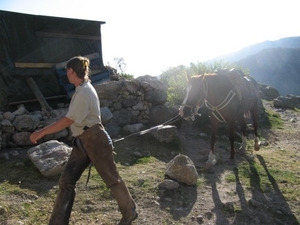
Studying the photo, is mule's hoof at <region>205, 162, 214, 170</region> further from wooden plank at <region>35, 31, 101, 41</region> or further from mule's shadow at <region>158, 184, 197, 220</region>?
wooden plank at <region>35, 31, 101, 41</region>

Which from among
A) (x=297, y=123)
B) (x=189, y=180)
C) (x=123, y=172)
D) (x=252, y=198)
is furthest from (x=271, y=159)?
(x=297, y=123)

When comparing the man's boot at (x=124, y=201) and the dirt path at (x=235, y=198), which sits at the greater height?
the man's boot at (x=124, y=201)

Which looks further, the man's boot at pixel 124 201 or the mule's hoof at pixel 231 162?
the mule's hoof at pixel 231 162

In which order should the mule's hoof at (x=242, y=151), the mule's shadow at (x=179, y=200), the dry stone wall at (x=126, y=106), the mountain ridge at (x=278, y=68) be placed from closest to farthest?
1. the mule's shadow at (x=179, y=200)
2. the mule's hoof at (x=242, y=151)
3. the dry stone wall at (x=126, y=106)
4. the mountain ridge at (x=278, y=68)

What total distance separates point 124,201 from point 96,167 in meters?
0.54

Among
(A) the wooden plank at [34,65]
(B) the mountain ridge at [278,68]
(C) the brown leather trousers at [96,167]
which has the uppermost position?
(A) the wooden plank at [34,65]

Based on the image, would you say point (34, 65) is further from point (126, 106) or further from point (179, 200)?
point (179, 200)

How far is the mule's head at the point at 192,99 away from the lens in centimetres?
570

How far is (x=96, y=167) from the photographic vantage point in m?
3.19

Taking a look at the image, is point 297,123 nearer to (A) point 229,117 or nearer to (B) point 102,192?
(A) point 229,117

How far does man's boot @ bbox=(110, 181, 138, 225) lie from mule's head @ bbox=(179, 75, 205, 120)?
2754 millimetres

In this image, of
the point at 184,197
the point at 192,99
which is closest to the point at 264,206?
the point at 184,197

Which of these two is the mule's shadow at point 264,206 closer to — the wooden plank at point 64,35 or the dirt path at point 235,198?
the dirt path at point 235,198

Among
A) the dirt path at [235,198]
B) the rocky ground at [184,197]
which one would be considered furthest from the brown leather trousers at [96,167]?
the dirt path at [235,198]
